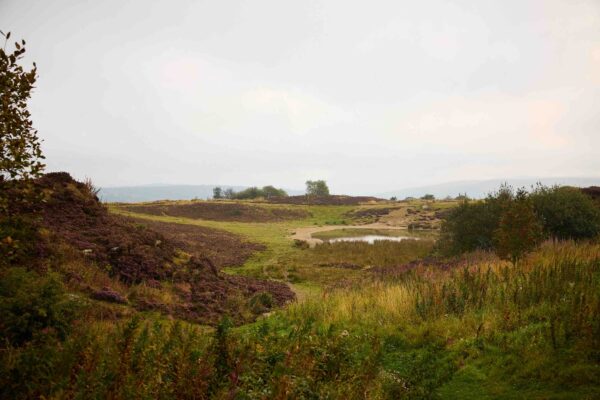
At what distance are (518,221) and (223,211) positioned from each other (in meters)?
62.4

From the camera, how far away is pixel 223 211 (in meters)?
69.8

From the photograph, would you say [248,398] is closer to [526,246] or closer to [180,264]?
[526,246]

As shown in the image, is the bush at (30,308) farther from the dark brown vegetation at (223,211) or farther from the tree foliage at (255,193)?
the tree foliage at (255,193)

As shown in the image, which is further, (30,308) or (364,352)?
(364,352)

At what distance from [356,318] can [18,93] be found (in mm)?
8984

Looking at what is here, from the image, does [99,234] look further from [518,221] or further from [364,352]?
[518,221]

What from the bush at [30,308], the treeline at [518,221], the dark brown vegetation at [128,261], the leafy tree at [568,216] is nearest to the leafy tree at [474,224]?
the treeline at [518,221]

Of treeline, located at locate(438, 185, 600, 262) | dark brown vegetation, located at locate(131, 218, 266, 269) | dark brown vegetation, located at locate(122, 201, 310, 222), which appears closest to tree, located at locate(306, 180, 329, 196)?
dark brown vegetation, located at locate(122, 201, 310, 222)

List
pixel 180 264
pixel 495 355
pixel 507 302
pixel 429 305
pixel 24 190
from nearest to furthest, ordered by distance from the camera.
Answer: pixel 24 190, pixel 495 355, pixel 507 302, pixel 429 305, pixel 180 264

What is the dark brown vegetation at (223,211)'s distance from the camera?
206 ft

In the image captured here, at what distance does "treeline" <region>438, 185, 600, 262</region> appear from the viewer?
12109mm

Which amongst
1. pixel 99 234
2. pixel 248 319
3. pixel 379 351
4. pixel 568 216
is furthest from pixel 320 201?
pixel 379 351

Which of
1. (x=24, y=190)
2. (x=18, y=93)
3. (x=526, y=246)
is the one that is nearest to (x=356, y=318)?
(x=526, y=246)

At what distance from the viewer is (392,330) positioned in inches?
338
